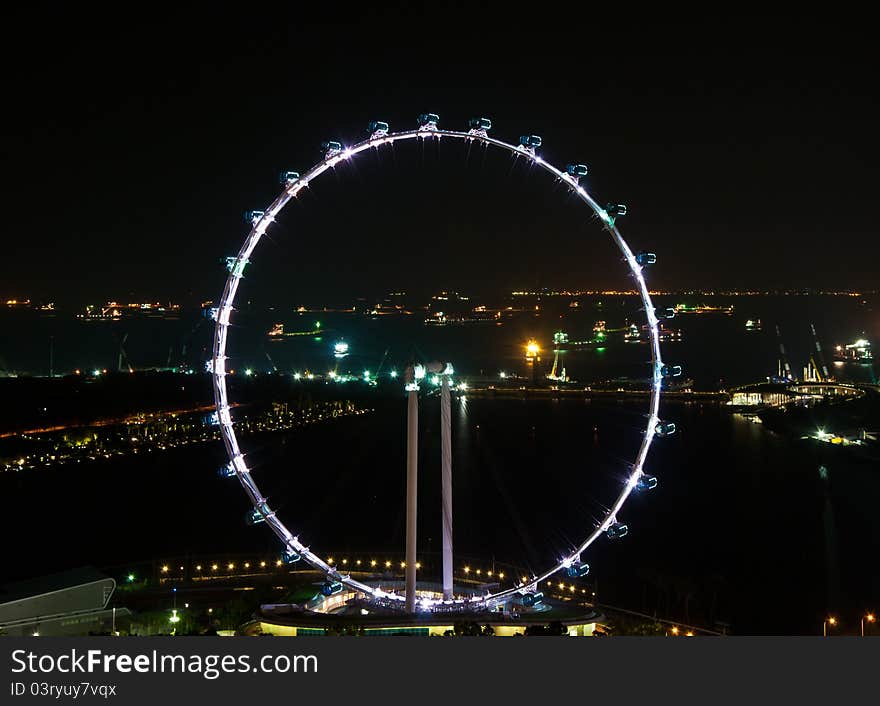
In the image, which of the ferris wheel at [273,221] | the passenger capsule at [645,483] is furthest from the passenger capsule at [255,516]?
the passenger capsule at [645,483]

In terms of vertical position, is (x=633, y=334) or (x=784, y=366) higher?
(x=784, y=366)

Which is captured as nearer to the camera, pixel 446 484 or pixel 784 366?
pixel 446 484

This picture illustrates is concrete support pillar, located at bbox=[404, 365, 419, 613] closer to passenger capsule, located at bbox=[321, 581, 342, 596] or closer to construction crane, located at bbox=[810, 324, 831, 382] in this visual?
passenger capsule, located at bbox=[321, 581, 342, 596]

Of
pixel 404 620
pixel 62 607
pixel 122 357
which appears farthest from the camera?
pixel 122 357

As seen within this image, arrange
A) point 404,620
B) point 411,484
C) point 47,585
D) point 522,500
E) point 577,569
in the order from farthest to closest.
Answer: point 522,500
point 47,585
point 411,484
point 404,620
point 577,569

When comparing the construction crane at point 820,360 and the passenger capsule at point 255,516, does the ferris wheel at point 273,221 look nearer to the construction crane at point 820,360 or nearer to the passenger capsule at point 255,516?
the passenger capsule at point 255,516

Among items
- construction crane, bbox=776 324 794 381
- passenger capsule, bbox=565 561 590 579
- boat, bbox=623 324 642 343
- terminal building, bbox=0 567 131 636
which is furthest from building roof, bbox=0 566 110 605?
construction crane, bbox=776 324 794 381

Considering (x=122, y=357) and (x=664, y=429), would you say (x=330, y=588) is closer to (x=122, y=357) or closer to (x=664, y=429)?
(x=664, y=429)

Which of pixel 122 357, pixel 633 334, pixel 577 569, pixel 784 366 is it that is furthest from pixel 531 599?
pixel 784 366
